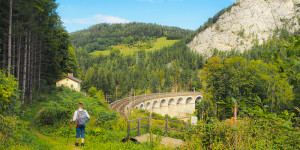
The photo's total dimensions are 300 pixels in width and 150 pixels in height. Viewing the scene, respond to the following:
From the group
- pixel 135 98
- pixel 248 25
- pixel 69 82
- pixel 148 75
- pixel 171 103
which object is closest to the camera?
pixel 69 82

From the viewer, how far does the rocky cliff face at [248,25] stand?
13638 cm

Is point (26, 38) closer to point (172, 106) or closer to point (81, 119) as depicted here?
point (81, 119)

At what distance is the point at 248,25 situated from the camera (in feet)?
456

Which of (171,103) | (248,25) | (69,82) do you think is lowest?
(171,103)

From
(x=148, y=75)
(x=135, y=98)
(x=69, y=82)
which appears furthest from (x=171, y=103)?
(x=69, y=82)

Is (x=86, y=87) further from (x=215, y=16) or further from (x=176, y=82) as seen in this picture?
(x=215, y=16)

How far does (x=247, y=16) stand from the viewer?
141125 millimetres

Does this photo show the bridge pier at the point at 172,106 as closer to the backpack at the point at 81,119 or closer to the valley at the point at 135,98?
the valley at the point at 135,98

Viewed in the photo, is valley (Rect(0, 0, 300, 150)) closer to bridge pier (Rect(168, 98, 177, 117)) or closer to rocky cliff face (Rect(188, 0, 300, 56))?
bridge pier (Rect(168, 98, 177, 117))

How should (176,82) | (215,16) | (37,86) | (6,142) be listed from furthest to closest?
(215,16)
(176,82)
(37,86)
(6,142)

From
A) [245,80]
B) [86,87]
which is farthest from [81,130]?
[86,87]

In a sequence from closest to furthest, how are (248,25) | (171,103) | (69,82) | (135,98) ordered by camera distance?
(69,82) → (135,98) → (171,103) → (248,25)

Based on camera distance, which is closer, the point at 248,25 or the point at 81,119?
the point at 81,119

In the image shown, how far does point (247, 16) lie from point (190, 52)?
50.7m
